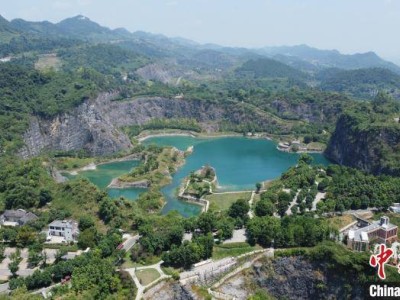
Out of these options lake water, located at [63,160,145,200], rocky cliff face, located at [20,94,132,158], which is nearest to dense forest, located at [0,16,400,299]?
rocky cliff face, located at [20,94,132,158]

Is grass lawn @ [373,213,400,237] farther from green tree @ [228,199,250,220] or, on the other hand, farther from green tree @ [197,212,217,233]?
green tree @ [197,212,217,233]

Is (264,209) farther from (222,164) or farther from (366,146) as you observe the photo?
(366,146)

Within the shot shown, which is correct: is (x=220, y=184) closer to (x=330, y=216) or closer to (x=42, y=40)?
(x=330, y=216)

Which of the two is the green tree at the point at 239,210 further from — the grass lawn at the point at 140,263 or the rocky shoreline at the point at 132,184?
the rocky shoreline at the point at 132,184

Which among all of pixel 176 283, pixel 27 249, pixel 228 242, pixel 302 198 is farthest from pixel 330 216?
pixel 27 249

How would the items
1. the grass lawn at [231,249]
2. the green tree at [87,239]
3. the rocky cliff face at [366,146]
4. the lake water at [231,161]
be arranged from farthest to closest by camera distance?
the rocky cliff face at [366,146] < the lake water at [231,161] < the green tree at [87,239] < the grass lawn at [231,249]

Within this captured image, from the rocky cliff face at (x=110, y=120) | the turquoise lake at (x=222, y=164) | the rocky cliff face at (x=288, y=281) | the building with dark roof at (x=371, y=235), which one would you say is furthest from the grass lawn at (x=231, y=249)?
the rocky cliff face at (x=110, y=120)

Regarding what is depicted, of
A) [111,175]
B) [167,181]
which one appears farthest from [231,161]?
[111,175]
